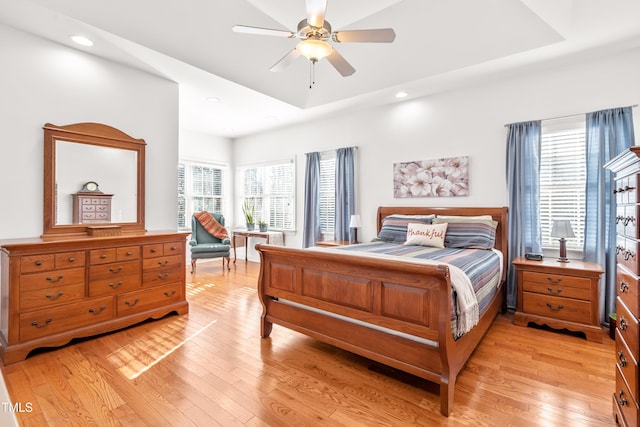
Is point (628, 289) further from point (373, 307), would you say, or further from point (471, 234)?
point (471, 234)

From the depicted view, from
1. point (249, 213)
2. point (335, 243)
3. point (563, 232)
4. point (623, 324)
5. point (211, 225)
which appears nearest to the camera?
point (623, 324)

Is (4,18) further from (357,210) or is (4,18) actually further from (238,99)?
(357,210)

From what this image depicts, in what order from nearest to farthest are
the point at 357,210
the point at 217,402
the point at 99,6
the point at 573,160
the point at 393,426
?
the point at 393,426 → the point at 217,402 → the point at 99,6 → the point at 573,160 → the point at 357,210

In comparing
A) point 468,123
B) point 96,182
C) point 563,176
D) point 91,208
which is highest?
point 468,123

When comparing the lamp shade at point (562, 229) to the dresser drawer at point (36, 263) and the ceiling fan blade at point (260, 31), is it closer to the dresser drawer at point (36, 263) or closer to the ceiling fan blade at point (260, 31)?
the ceiling fan blade at point (260, 31)

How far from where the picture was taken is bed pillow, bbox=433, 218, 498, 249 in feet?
11.4

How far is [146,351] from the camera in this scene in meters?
2.60

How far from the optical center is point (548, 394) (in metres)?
2.02

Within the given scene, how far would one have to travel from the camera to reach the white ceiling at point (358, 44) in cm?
266

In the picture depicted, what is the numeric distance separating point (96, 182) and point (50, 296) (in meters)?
1.24

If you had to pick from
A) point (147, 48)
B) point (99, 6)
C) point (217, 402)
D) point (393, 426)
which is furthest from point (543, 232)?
point (99, 6)

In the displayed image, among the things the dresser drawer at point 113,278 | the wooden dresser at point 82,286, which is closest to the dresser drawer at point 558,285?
the wooden dresser at point 82,286

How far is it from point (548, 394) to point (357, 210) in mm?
3362

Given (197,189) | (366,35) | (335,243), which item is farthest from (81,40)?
(197,189)
